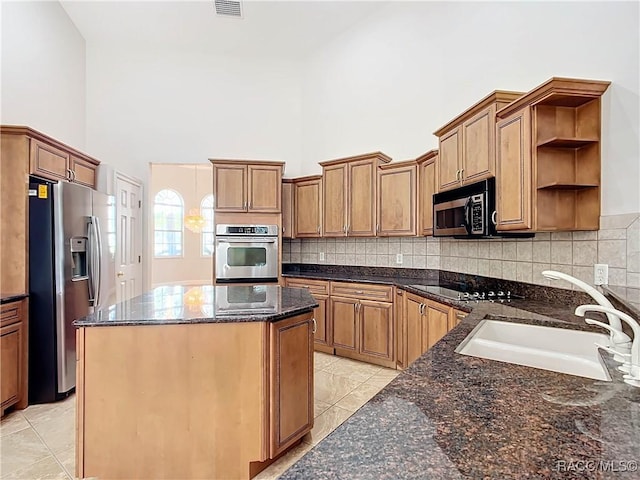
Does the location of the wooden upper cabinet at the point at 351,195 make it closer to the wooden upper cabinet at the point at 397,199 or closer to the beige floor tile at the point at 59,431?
the wooden upper cabinet at the point at 397,199

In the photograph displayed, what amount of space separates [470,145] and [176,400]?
253cm

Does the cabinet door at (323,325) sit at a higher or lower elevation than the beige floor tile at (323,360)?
higher

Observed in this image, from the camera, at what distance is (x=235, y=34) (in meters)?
4.70

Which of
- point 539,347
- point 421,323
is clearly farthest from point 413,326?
point 539,347

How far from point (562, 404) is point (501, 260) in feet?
7.38

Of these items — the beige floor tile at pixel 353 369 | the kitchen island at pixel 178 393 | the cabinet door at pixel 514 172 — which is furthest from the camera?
the beige floor tile at pixel 353 369

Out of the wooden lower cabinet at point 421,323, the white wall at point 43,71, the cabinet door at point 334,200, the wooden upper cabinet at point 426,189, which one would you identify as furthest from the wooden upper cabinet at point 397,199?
the white wall at point 43,71

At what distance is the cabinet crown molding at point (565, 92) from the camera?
6.42 ft

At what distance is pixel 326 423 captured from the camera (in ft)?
8.27

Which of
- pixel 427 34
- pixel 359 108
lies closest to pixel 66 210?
pixel 359 108

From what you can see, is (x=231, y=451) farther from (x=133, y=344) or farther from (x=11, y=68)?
(x=11, y=68)

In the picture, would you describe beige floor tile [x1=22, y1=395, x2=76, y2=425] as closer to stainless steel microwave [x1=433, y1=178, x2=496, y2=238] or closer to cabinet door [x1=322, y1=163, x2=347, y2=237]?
cabinet door [x1=322, y1=163, x2=347, y2=237]

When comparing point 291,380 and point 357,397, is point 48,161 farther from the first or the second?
point 357,397

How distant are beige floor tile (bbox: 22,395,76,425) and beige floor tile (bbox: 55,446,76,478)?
0.56 m
